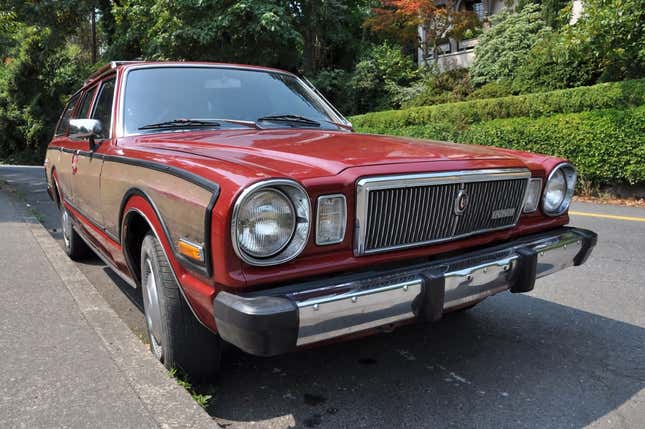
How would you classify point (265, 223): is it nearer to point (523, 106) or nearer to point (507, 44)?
point (523, 106)

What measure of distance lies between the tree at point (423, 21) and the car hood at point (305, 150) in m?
19.1

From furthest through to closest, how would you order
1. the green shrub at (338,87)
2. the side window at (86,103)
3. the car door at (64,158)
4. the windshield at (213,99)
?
the green shrub at (338,87) < the car door at (64,158) < the side window at (86,103) < the windshield at (213,99)

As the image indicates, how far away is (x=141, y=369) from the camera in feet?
8.59

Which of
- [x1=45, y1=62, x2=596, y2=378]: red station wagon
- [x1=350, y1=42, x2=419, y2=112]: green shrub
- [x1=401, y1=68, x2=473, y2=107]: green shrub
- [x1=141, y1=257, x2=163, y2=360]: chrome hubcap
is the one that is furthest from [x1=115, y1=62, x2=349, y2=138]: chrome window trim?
[x1=350, y1=42, x2=419, y2=112]: green shrub

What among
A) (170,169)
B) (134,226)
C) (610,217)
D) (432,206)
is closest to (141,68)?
(134,226)

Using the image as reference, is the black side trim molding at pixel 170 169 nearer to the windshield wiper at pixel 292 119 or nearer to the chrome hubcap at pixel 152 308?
the chrome hubcap at pixel 152 308

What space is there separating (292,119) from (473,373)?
1.94 meters

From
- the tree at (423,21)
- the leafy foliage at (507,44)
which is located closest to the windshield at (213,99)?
the leafy foliage at (507,44)

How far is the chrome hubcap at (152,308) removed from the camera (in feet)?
9.19

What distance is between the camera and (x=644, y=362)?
10.0ft

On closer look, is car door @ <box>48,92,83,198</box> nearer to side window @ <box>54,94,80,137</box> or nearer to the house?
side window @ <box>54,94,80,137</box>

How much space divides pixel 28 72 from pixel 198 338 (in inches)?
1121

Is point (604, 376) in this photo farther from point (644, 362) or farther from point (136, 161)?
point (136, 161)

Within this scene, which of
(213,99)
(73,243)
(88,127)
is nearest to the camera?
(88,127)
